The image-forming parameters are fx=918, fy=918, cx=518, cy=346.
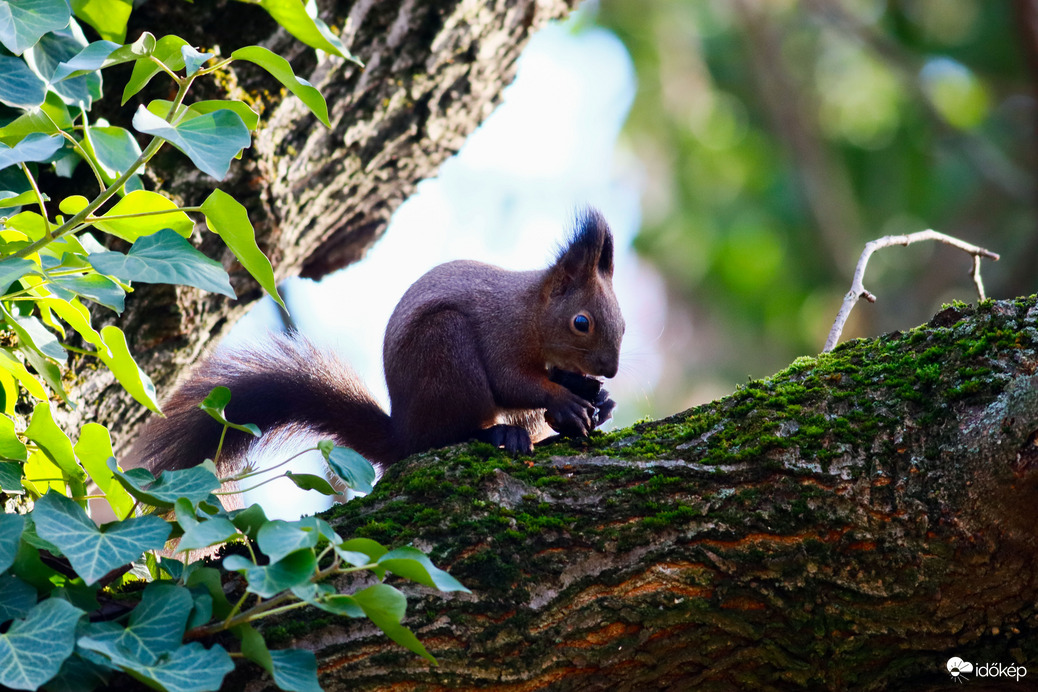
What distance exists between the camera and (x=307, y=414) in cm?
304

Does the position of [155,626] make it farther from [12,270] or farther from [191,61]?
[191,61]

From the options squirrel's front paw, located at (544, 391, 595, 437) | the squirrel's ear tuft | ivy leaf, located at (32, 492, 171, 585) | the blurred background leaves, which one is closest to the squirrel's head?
the squirrel's ear tuft

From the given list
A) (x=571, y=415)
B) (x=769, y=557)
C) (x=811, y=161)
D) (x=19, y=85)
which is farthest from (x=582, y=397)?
(x=811, y=161)

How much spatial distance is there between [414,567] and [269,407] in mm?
1767

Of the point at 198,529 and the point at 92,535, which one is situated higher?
the point at 198,529

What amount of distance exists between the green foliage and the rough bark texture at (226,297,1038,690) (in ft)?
0.86

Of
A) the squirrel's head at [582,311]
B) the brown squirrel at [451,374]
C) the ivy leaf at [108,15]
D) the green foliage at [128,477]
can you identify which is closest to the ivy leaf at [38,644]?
the green foliage at [128,477]

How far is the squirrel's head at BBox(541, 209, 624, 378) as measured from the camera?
11.1 feet

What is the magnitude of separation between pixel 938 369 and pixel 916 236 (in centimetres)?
52

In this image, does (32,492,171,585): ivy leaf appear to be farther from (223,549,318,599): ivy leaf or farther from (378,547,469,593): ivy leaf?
(378,547,469,593): ivy leaf

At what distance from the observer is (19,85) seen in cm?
153

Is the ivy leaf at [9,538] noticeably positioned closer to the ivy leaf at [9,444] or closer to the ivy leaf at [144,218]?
the ivy leaf at [9,444]

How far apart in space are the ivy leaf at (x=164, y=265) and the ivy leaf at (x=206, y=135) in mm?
140

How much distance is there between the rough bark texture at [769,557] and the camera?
1665 mm
